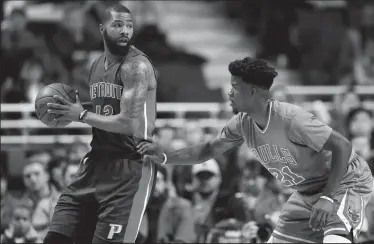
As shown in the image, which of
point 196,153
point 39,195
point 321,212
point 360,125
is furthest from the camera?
point 360,125

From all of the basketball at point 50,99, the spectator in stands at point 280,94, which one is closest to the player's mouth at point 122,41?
the basketball at point 50,99

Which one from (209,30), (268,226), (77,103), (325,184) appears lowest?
(268,226)

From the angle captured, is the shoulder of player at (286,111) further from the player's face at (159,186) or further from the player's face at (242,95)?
the player's face at (159,186)

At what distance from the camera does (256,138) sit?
20.5 feet

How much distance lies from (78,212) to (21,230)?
3.28 metres

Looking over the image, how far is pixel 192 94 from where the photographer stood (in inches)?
517

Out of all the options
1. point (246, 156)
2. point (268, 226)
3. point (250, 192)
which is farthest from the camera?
point (246, 156)

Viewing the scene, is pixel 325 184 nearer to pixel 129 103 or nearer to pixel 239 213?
pixel 129 103

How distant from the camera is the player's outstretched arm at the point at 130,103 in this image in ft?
19.4

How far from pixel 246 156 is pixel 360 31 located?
5437mm

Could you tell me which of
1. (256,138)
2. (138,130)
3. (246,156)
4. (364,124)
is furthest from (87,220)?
(364,124)

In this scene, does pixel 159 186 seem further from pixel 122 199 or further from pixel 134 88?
pixel 134 88

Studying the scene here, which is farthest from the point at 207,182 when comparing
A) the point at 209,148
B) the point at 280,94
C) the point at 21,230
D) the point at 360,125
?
the point at 209,148

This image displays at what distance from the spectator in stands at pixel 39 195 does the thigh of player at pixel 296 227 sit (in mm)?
3910
